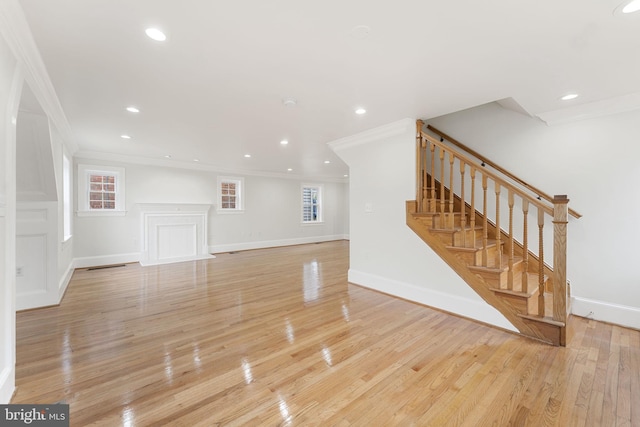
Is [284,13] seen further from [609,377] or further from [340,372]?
[609,377]

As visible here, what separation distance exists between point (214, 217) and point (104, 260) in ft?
7.73

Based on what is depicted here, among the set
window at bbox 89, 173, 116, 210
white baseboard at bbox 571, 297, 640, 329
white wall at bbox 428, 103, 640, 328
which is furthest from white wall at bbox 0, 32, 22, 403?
white baseboard at bbox 571, 297, 640, 329

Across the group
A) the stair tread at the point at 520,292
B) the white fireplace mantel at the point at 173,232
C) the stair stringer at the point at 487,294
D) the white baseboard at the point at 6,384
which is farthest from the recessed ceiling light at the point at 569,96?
the white fireplace mantel at the point at 173,232

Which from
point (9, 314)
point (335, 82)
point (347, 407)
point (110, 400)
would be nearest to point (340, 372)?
point (347, 407)

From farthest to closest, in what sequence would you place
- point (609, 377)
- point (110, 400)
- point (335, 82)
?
1. point (335, 82)
2. point (609, 377)
3. point (110, 400)

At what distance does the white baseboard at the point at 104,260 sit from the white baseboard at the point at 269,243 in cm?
162

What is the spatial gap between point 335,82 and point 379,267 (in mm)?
2451

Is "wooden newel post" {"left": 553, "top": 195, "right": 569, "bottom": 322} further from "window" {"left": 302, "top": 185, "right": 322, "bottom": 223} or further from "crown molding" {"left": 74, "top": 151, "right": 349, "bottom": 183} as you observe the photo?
"window" {"left": 302, "top": 185, "right": 322, "bottom": 223}

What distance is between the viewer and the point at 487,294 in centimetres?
264

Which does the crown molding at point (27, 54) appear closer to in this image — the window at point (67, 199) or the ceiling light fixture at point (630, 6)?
the window at point (67, 199)

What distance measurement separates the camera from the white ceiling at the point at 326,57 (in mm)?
1475

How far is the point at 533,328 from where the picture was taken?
235cm

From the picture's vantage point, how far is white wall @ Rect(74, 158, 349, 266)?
17.3 ft

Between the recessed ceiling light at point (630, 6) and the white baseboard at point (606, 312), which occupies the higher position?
the recessed ceiling light at point (630, 6)
